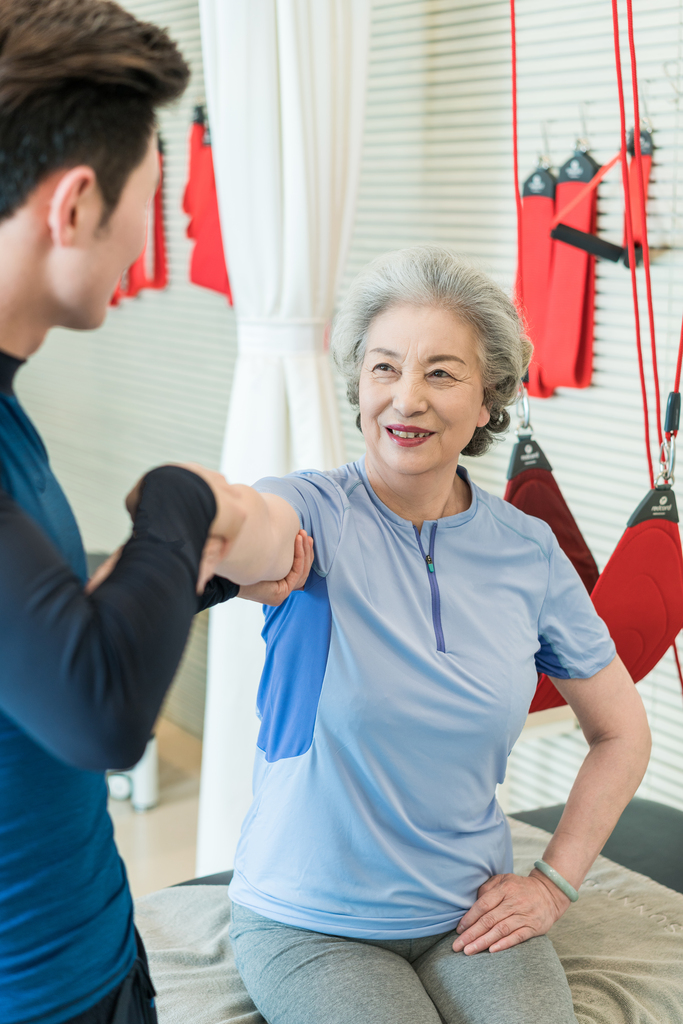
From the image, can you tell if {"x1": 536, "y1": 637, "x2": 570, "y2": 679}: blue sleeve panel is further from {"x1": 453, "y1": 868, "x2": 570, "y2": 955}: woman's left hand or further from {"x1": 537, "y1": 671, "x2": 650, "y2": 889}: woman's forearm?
{"x1": 453, "y1": 868, "x2": 570, "y2": 955}: woman's left hand

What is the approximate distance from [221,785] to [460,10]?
210cm

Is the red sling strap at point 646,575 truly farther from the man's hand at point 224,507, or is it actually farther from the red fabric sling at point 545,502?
the man's hand at point 224,507

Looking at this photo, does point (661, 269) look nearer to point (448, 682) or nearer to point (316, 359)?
point (316, 359)

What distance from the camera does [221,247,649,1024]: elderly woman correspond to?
126 cm

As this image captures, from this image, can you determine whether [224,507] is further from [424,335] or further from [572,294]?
[572,294]

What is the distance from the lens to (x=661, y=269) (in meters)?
2.12

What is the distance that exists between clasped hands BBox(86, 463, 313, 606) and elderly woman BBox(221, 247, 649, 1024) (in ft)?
0.11

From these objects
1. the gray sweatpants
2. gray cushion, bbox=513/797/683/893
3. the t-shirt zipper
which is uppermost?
the t-shirt zipper

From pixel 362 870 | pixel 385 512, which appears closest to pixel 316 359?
pixel 385 512

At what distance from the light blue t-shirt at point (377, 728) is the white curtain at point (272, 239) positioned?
887mm

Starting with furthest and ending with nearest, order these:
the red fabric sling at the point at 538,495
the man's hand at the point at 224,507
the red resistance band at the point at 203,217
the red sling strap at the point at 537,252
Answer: the red resistance band at the point at 203,217 < the red sling strap at the point at 537,252 < the red fabric sling at the point at 538,495 < the man's hand at the point at 224,507

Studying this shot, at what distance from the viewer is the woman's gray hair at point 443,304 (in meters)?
1.40

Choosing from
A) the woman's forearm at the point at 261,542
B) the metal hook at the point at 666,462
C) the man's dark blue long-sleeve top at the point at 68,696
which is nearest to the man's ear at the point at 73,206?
the man's dark blue long-sleeve top at the point at 68,696

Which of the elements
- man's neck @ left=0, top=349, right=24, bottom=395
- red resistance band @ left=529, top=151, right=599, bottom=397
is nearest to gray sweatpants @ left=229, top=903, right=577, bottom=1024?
man's neck @ left=0, top=349, right=24, bottom=395
